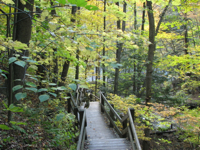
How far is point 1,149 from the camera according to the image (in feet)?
9.43

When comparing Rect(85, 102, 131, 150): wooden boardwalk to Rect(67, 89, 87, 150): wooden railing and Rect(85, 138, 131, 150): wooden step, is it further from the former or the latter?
Rect(67, 89, 87, 150): wooden railing

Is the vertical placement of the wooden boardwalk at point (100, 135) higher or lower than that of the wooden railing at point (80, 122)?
lower

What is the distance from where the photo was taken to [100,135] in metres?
5.92

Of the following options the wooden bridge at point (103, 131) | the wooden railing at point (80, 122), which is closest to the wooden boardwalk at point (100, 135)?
the wooden bridge at point (103, 131)

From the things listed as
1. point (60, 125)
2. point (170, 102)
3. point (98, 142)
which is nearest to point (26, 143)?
point (60, 125)

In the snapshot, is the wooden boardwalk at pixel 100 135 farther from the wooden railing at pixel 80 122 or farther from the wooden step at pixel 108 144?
the wooden railing at pixel 80 122

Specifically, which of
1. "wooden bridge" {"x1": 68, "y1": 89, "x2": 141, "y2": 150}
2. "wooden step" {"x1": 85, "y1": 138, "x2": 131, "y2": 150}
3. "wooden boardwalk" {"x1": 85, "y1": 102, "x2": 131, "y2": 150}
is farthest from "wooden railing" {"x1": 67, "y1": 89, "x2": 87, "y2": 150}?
"wooden boardwalk" {"x1": 85, "y1": 102, "x2": 131, "y2": 150}

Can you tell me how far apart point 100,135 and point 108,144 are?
1.43m

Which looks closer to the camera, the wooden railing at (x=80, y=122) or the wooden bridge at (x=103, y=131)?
the wooden railing at (x=80, y=122)

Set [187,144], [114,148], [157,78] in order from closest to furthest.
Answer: [114,148]
[187,144]
[157,78]

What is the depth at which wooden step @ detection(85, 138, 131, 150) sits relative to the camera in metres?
4.37

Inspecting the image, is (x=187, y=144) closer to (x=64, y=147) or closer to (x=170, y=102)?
(x=170, y=102)

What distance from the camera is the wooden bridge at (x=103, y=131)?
172 inches

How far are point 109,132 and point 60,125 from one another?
2.36 metres
